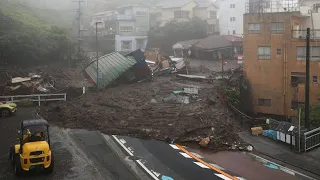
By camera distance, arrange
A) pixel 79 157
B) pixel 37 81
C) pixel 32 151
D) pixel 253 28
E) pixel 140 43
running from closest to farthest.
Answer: pixel 32 151 < pixel 79 157 < pixel 37 81 < pixel 253 28 < pixel 140 43

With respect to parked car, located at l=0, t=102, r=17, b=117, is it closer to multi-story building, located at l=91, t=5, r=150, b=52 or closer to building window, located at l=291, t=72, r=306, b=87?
building window, located at l=291, t=72, r=306, b=87

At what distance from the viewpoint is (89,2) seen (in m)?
78.6

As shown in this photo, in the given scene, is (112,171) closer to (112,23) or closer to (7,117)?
(7,117)

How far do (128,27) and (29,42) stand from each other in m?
20.8

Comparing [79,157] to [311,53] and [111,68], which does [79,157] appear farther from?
[311,53]

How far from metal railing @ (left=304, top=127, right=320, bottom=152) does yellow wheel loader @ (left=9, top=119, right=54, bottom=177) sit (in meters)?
11.3

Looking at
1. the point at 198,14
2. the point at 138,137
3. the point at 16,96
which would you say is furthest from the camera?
the point at 198,14

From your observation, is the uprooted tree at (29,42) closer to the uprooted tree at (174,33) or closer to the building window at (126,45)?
the building window at (126,45)

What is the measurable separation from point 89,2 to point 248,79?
5708cm

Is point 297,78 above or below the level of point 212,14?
below

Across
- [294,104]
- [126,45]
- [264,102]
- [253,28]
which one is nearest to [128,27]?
[126,45]

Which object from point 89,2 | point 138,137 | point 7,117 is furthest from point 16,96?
point 89,2

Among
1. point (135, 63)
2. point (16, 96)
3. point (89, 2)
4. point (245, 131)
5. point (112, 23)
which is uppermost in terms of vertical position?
point (89, 2)

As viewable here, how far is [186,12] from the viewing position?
6075cm
